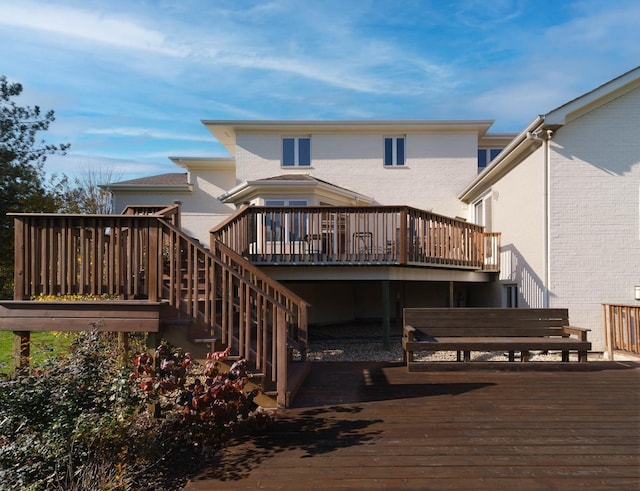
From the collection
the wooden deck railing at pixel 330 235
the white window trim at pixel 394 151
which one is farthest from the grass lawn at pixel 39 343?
the white window trim at pixel 394 151

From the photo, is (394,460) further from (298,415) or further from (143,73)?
(143,73)

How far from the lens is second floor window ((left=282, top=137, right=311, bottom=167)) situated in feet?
54.7

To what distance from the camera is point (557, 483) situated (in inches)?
137

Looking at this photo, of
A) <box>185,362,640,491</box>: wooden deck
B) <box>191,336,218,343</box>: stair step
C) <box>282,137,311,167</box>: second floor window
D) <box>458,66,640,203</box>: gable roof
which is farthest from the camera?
<box>282,137,311,167</box>: second floor window

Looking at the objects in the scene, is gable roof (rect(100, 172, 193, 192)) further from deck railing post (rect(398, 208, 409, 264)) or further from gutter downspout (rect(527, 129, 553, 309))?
gutter downspout (rect(527, 129, 553, 309))

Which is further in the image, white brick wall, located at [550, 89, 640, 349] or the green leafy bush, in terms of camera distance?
white brick wall, located at [550, 89, 640, 349]

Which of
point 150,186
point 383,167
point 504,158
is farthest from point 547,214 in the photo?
point 150,186

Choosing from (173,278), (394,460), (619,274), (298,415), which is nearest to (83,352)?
(173,278)

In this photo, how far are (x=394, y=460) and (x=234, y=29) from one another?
8.94 meters

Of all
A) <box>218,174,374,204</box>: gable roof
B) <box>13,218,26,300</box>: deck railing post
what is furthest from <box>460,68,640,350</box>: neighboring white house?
<box>13,218,26,300</box>: deck railing post

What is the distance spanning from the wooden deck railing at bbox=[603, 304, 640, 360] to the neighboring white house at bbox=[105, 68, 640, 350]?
613 mm

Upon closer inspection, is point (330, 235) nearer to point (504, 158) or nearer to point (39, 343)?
point (504, 158)

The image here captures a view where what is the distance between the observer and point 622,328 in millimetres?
8664

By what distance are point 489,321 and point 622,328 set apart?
3.01m
